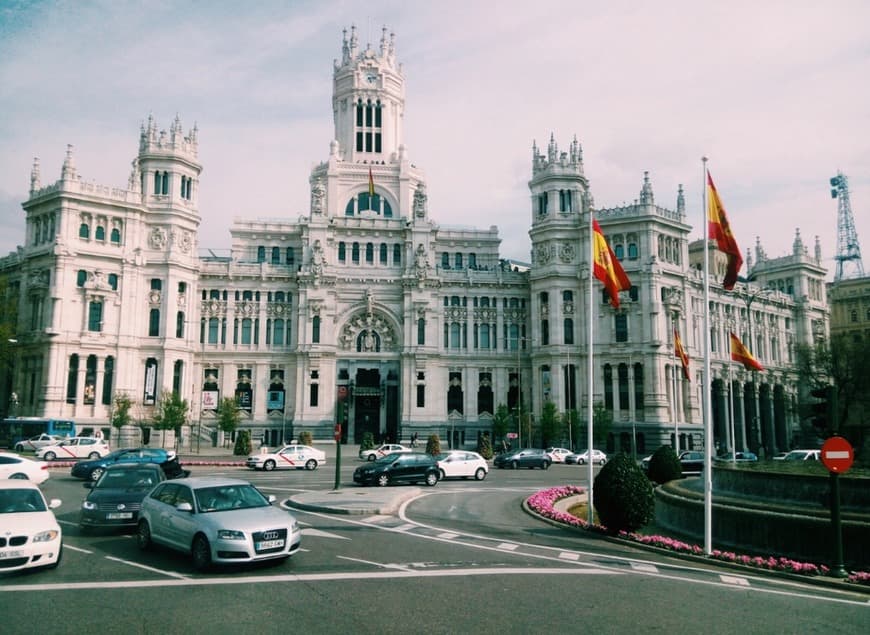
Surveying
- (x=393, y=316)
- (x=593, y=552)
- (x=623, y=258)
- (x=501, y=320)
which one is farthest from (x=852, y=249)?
(x=593, y=552)

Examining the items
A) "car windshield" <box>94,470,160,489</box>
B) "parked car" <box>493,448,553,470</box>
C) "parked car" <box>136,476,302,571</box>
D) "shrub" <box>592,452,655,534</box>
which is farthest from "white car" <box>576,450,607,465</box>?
"parked car" <box>136,476,302,571</box>

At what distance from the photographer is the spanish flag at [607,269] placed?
23031 mm

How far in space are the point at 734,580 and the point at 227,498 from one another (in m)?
11.1

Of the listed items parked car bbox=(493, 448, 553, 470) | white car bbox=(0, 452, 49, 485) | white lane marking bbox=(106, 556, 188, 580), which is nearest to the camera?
white lane marking bbox=(106, 556, 188, 580)

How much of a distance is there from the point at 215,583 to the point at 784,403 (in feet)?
299

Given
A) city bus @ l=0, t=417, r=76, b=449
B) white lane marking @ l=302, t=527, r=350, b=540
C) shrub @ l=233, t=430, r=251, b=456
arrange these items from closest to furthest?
1. white lane marking @ l=302, t=527, r=350, b=540
2. city bus @ l=0, t=417, r=76, b=449
3. shrub @ l=233, t=430, r=251, b=456

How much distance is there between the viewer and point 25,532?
1329cm

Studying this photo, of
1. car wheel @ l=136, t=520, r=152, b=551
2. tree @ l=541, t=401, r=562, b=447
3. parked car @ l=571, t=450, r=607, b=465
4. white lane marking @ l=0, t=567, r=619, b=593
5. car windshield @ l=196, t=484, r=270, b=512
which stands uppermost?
tree @ l=541, t=401, r=562, b=447

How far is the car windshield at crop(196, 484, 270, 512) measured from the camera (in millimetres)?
15026

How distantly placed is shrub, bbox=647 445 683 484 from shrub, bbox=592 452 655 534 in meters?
15.2

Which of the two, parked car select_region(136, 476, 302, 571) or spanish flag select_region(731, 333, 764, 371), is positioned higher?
spanish flag select_region(731, 333, 764, 371)

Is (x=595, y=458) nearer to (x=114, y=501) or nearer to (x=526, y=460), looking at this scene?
(x=526, y=460)

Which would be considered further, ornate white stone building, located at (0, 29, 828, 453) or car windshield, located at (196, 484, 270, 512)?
ornate white stone building, located at (0, 29, 828, 453)

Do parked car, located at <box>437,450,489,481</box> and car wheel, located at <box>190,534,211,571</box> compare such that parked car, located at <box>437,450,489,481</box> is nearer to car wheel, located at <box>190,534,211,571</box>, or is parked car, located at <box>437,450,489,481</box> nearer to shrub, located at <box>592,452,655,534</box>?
shrub, located at <box>592,452,655,534</box>
